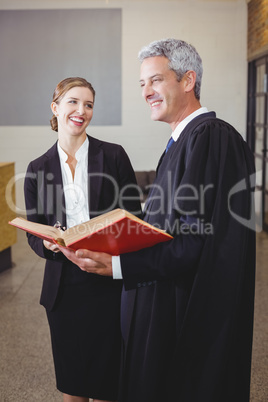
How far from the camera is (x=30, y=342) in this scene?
Answer: 11.4 feet

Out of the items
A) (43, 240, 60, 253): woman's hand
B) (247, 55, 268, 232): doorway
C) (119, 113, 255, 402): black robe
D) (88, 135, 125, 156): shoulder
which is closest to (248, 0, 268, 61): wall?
(247, 55, 268, 232): doorway

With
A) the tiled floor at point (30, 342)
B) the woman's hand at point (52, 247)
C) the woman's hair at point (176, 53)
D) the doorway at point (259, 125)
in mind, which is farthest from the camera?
the doorway at point (259, 125)

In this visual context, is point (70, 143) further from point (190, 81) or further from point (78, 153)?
point (190, 81)

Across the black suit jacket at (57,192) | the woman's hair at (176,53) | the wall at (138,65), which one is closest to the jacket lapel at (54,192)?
the black suit jacket at (57,192)

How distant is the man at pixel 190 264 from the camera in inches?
51.6

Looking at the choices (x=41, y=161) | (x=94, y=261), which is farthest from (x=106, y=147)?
(x=94, y=261)

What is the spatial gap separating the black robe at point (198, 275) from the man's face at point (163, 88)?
0.10m

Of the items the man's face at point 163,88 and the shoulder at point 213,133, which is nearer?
the shoulder at point 213,133

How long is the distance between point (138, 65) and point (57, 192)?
6.91 meters

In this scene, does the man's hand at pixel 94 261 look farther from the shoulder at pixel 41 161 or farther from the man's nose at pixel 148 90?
the shoulder at pixel 41 161

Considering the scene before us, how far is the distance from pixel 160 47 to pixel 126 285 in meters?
0.73

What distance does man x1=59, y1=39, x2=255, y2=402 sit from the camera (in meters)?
1.31

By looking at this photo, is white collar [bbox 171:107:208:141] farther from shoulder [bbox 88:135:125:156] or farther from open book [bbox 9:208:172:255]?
shoulder [bbox 88:135:125:156]

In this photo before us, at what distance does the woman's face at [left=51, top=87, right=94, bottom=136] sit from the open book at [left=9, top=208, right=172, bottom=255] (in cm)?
72
